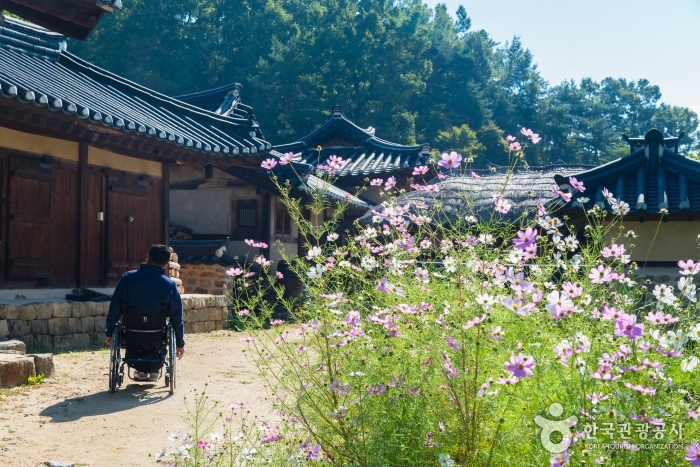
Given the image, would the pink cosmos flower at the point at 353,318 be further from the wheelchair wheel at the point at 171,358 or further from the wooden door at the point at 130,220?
the wooden door at the point at 130,220

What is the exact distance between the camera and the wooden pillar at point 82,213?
9594mm

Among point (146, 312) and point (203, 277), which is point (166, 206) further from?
point (146, 312)

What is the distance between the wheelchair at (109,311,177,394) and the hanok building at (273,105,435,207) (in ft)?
48.6

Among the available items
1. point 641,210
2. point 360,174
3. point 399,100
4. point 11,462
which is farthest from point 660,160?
point 399,100

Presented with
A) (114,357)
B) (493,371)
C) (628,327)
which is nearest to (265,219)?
(114,357)

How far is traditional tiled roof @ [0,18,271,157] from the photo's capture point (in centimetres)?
837

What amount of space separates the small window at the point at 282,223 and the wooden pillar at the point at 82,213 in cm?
662

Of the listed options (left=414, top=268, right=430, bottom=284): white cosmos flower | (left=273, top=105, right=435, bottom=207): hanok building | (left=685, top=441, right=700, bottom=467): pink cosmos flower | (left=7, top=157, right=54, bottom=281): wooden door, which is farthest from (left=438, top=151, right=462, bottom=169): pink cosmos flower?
(left=273, top=105, right=435, bottom=207): hanok building

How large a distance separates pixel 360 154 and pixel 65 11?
60.0 ft

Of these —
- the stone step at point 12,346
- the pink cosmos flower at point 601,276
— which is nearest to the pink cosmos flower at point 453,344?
the pink cosmos flower at point 601,276

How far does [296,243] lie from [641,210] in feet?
32.2

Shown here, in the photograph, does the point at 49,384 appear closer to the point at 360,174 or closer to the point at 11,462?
the point at 11,462

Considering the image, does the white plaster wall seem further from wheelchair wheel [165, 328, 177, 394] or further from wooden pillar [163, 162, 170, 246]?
wheelchair wheel [165, 328, 177, 394]

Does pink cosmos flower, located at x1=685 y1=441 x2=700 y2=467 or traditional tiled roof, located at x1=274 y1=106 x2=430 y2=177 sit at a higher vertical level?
traditional tiled roof, located at x1=274 y1=106 x2=430 y2=177
